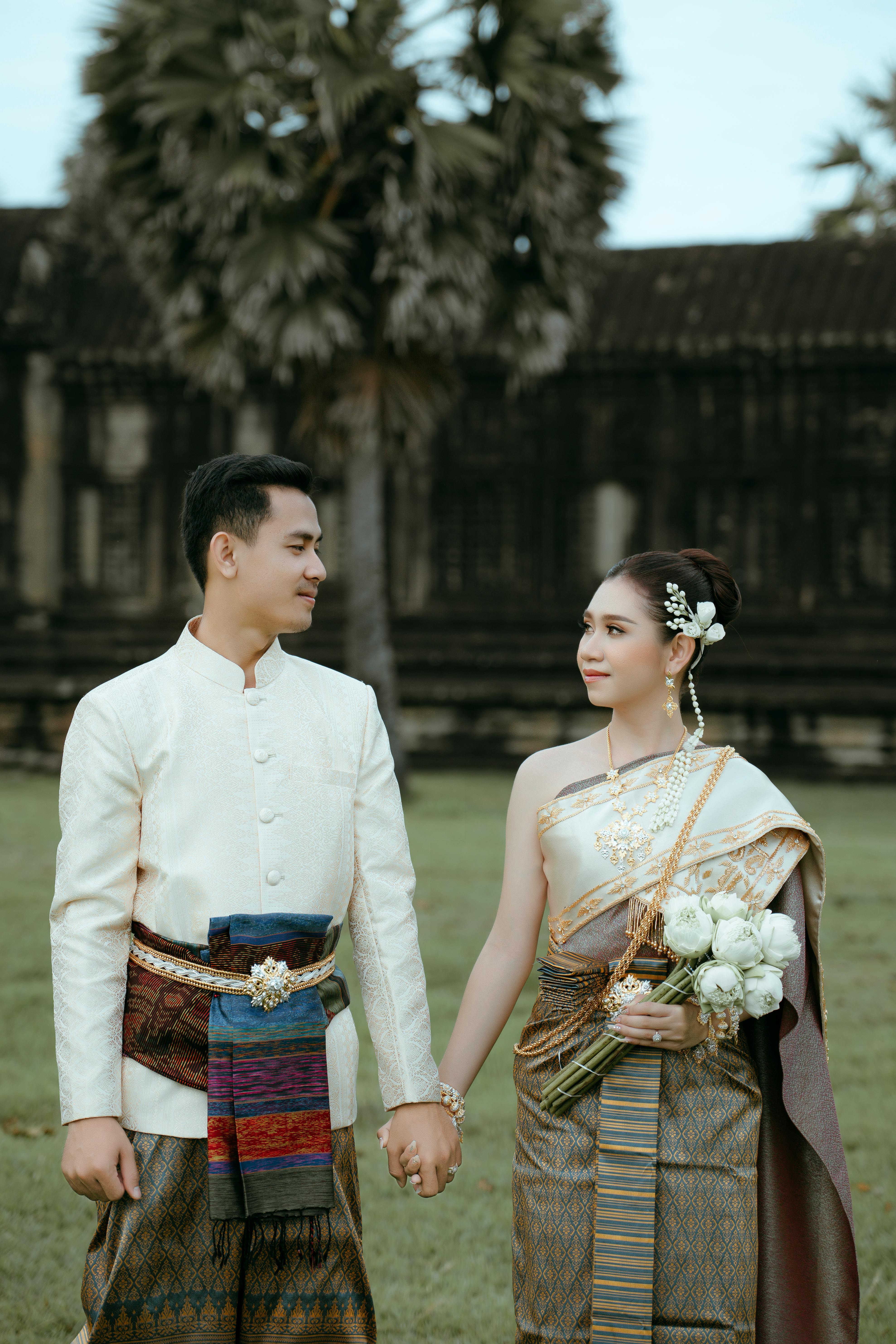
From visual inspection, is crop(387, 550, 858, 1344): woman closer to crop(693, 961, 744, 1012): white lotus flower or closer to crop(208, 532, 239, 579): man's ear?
crop(693, 961, 744, 1012): white lotus flower

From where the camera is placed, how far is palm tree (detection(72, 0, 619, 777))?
992 cm

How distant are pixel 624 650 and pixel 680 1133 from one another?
0.85 metres

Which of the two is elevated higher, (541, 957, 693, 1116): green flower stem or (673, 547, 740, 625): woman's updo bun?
(673, 547, 740, 625): woman's updo bun

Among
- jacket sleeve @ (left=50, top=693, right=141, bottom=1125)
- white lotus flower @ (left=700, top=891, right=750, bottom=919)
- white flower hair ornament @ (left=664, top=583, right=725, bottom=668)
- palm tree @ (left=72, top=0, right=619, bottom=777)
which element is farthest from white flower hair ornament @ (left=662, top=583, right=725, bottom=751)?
palm tree @ (left=72, top=0, right=619, bottom=777)

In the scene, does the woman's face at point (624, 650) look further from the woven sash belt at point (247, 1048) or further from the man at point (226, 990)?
the woven sash belt at point (247, 1048)

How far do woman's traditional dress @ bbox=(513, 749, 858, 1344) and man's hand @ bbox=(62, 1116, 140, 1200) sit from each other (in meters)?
0.69

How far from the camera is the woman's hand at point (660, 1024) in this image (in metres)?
2.18

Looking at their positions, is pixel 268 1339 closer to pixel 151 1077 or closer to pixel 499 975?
pixel 151 1077

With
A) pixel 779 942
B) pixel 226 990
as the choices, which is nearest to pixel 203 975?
pixel 226 990

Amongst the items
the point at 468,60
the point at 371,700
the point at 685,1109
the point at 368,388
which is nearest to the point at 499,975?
the point at 685,1109

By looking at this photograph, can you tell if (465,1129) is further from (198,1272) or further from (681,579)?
(681,579)

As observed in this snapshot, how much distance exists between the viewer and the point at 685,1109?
7.35 ft

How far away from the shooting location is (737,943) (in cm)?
210

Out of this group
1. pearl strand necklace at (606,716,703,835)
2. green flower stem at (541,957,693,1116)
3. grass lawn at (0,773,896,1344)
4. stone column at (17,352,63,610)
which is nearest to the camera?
green flower stem at (541,957,693,1116)
